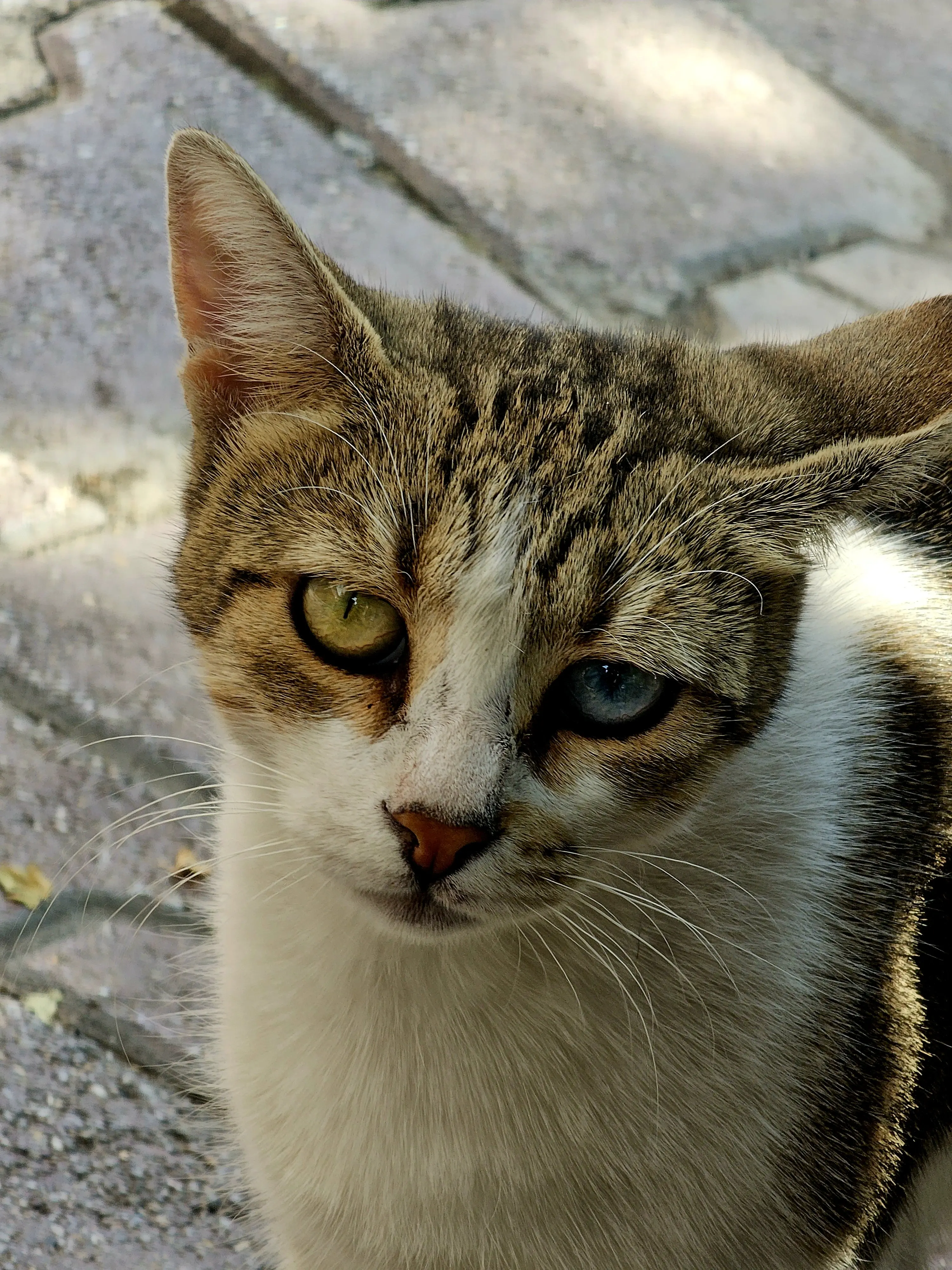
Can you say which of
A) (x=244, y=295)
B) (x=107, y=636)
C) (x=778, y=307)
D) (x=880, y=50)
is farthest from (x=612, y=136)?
(x=244, y=295)

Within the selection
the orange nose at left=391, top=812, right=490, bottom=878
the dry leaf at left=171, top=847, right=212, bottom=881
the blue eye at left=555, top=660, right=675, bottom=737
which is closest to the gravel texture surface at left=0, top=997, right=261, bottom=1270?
the dry leaf at left=171, top=847, right=212, bottom=881

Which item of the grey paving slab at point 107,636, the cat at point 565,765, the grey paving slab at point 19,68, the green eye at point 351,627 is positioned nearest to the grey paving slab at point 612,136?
the grey paving slab at point 19,68

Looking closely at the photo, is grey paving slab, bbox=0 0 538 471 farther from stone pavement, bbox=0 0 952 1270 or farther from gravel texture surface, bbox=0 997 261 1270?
gravel texture surface, bbox=0 997 261 1270

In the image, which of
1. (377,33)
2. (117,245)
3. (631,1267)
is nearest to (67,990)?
(631,1267)

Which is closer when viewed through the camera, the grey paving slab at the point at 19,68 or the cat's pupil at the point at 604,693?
the cat's pupil at the point at 604,693

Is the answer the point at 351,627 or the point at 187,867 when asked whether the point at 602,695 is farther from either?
the point at 187,867

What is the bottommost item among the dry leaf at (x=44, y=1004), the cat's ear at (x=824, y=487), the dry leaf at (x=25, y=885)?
the dry leaf at (x=44, y=1004)

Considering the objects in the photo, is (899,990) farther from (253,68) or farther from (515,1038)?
(253,68)

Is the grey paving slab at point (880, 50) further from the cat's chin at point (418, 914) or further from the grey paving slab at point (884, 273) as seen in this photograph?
the cat's chin at point (418, 914)
